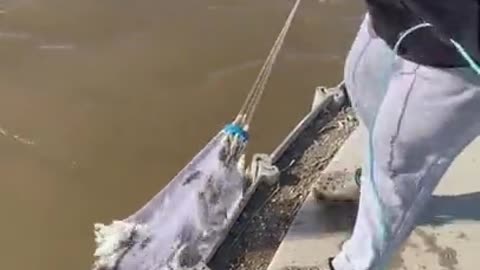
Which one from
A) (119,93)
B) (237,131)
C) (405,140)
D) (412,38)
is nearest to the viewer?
(412,38)

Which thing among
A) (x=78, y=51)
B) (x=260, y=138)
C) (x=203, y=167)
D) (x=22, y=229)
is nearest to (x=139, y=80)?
(x=78, y=51)

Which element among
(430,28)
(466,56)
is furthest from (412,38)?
(466,56)

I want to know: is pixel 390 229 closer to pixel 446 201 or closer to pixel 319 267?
pixel 319 267

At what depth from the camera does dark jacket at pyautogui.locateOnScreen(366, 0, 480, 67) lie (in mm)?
2033

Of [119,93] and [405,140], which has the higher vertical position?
[405,140]

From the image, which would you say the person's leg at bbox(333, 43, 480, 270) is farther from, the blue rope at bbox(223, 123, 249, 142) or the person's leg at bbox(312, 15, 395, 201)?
the blue rope at bbox(223, 123, 249, 142)

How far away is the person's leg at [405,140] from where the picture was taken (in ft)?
7.41

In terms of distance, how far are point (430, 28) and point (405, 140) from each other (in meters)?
0.31

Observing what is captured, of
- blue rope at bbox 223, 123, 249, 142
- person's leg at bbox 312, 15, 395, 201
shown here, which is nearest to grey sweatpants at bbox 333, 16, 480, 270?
person's leg at bbox 312, 15, 395, 201

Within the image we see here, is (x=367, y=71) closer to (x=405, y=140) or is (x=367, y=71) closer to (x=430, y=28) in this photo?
(x=405, y=140)

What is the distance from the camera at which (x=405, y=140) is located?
2.38 metres

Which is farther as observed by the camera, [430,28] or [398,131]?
[398,131]

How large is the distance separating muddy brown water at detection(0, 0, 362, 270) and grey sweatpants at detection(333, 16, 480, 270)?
1387 millimetres

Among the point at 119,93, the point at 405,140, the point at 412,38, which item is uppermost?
the point at 412,38
